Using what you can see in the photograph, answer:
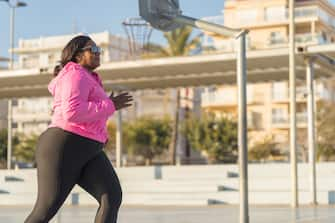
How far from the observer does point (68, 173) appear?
15.0 ft

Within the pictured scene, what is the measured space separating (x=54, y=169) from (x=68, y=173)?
0.32ft

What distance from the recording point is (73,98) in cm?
453

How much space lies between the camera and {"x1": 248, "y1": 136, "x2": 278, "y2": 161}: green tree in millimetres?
56906

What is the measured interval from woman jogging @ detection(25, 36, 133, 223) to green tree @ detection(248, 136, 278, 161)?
52.6 meters

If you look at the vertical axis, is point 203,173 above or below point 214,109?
below

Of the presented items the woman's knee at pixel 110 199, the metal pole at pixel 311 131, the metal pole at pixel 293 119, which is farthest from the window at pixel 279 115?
the woman's knee at pixel 110 199

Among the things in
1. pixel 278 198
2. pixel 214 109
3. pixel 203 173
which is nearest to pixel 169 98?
pixel 214 109

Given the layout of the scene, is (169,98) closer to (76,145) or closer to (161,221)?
(161,221)

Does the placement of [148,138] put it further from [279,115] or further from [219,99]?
[279,115]

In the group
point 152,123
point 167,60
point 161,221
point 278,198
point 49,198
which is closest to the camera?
point 49,198

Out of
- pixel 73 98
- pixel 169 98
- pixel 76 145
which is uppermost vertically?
pixel 169 98

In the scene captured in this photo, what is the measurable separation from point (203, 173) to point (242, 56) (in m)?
16.7

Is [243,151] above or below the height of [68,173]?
above

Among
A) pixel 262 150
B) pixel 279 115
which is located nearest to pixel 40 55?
pixel 279 115
